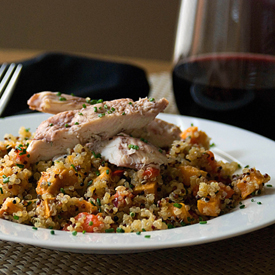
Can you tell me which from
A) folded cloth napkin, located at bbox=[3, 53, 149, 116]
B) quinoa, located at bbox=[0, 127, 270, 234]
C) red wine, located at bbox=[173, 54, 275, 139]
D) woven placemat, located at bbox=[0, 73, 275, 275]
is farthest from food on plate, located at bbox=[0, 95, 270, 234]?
folded cloth napkin, located at bbox=[3, 53, 149, 116]

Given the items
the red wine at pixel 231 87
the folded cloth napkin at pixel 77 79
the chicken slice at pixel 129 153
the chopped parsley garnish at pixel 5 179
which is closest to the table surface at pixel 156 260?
the chopped parsley garnish at pixel 5 179

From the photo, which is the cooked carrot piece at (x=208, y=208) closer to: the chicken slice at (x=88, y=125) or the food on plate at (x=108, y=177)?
the food on plate at (x=108, y=177)

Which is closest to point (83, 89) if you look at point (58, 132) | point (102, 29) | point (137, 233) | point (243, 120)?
point (243, 120)

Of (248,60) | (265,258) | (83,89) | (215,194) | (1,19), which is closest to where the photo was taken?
(265,258)

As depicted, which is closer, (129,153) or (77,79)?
(129,153)

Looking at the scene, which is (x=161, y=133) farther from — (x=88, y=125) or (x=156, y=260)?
(x=156, y=260)

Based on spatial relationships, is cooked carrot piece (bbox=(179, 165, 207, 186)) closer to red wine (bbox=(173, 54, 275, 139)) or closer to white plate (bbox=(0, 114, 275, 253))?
white plate (bbox=(0, 114, 275, 253))

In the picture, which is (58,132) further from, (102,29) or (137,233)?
(102,29)

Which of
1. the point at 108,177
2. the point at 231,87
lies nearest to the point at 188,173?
the point at 108,177
